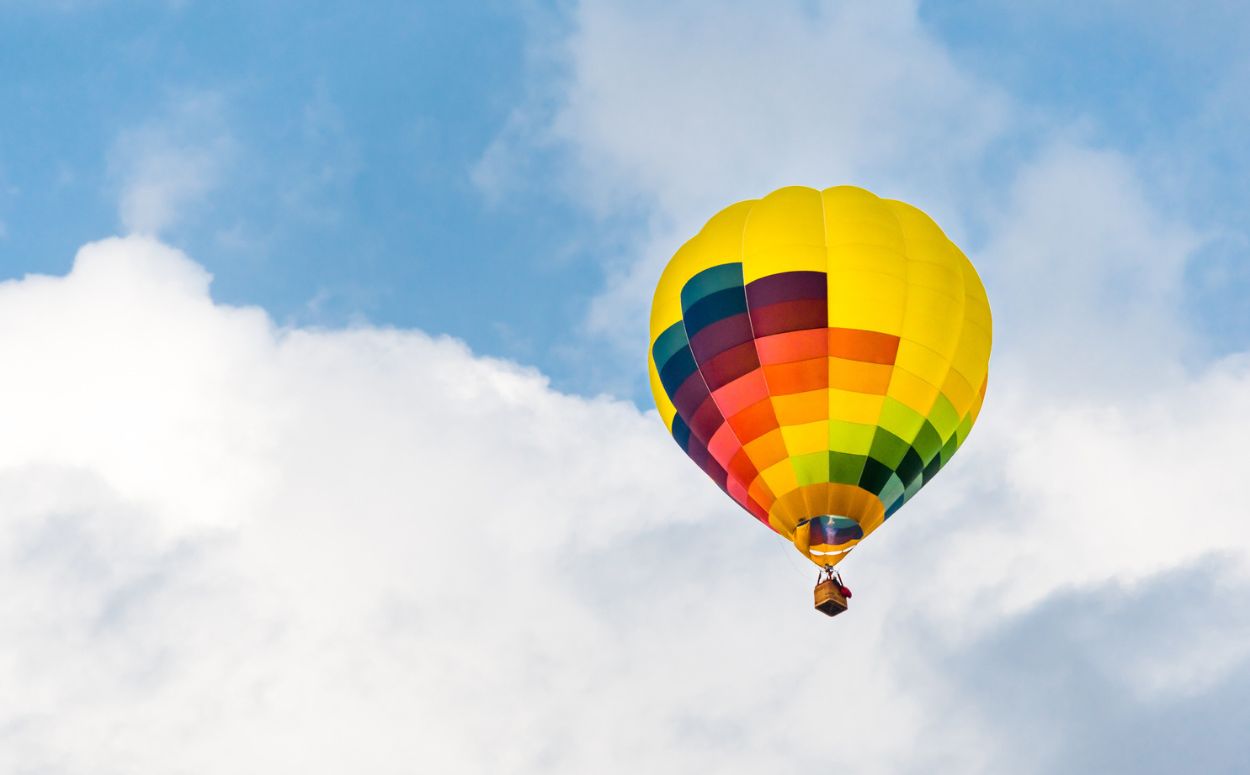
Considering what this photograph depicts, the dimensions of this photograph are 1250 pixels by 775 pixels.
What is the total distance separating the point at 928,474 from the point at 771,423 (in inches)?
133

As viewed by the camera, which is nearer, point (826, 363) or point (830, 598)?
point (830, 598)

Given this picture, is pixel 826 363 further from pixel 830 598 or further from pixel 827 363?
pixel 830 598

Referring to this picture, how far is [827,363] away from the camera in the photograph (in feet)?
117

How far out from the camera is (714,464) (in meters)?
37.0

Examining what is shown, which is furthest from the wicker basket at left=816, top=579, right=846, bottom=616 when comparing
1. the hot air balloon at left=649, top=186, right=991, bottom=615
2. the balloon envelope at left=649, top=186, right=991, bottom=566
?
the balloon envelope at left=649, top=186, right=991, bottom=566

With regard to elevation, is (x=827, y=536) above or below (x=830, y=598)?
above

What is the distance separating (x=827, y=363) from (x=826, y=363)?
0.7 inches

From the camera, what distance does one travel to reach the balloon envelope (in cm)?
3547

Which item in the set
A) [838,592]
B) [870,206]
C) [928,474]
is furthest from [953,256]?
[838,592]

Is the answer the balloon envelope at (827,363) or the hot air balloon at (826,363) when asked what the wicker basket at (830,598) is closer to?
the hot air balloon at (826,363)

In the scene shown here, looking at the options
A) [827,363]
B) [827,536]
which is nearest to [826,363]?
[827,363]

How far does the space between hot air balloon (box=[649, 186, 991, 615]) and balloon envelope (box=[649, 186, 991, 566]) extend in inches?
1.0

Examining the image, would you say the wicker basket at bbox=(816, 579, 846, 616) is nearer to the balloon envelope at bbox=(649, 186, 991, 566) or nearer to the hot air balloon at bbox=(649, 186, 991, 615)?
the hot air balloon at bbox=(649, 186, 991, 615)

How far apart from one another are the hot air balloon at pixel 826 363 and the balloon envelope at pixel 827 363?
26 millimetres
